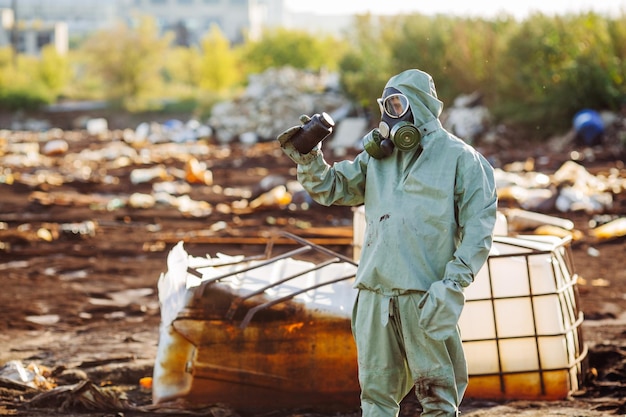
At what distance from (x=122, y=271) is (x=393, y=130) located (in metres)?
6.14

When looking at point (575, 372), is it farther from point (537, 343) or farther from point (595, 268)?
point (595, 268)

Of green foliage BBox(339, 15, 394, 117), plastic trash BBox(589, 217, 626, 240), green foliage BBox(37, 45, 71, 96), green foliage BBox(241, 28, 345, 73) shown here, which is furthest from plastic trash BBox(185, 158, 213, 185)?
green foliage BBox(37, 45, 71, 96)

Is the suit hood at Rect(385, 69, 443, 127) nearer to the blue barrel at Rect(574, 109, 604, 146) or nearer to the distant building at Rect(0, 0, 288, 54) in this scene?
the blue barrel at Rect(574, 109, 604, 146)

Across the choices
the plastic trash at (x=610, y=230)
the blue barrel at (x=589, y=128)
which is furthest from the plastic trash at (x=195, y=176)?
the plastic trash at (x=610, y=230)

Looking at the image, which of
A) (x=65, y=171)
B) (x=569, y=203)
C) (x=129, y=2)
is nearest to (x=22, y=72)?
(x=65, y=171)

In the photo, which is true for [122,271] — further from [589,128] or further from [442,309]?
[589,128]

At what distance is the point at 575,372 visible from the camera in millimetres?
4973

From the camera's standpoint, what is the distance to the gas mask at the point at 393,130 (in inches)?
135

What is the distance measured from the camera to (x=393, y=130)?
343cm

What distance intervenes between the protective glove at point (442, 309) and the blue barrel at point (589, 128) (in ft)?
53.2

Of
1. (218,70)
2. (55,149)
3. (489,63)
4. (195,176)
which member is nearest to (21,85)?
(218,70)

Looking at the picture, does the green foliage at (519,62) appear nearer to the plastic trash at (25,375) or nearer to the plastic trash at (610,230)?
the plastic trash at (610,230)

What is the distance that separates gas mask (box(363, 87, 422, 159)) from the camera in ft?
11.2

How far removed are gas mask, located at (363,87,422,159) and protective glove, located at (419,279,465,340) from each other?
1.70 feet
